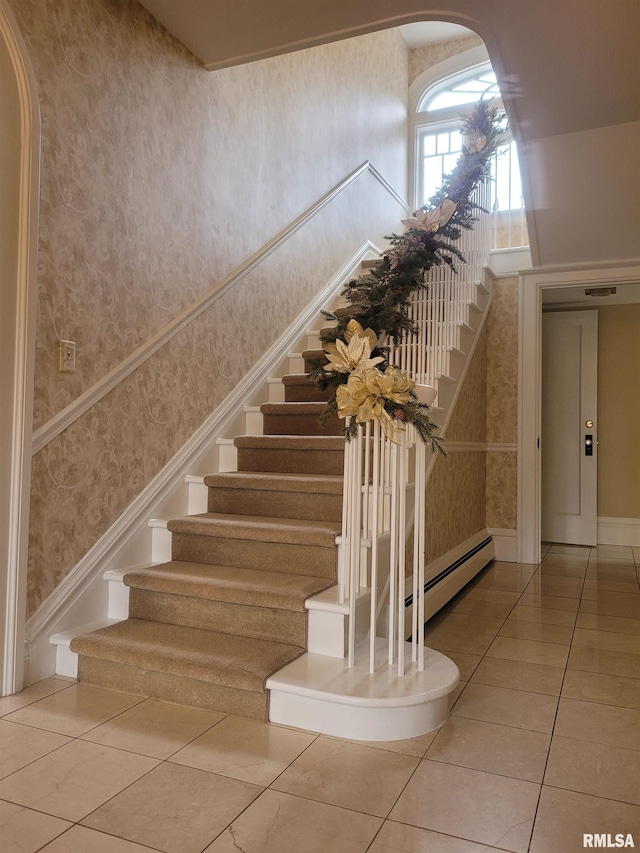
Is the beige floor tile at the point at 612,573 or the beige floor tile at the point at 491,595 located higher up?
the beige floor tile at the point at 491,595

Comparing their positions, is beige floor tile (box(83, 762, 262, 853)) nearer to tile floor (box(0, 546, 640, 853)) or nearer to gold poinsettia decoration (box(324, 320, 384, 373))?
tile floor (box(0, 546, 640, 853))

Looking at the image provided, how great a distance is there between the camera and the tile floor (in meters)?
1.46

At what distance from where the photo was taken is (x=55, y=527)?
96.0 inches

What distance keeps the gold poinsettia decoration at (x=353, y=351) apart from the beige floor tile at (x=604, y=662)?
5.15ft

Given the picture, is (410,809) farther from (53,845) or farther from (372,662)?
(53,845)

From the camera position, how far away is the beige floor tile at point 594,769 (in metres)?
1.67

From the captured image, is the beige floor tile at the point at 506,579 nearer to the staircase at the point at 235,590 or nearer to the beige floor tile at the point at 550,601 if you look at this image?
the beige floor tile at the point at 550,601

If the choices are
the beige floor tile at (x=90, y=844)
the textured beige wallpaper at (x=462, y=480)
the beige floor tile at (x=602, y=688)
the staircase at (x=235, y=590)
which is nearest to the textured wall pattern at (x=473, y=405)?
the textured beige wallpaper at (x=462, y=480)

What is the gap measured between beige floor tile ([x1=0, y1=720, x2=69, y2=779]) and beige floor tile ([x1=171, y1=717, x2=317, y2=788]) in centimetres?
38

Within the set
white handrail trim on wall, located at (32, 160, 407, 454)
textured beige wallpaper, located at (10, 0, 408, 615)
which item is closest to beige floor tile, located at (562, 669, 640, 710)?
textured beige wallpaper, located at (10, 0, 408, 615)

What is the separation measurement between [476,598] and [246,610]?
1859 mm

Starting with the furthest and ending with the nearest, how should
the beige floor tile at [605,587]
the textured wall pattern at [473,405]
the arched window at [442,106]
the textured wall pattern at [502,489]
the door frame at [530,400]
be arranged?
the arched window at [442,106] → the textured wall pattern at [502,489] → the door frame at [530,400] → the textured wall pattern at [473,405] → the beige floor tile at [605,587]

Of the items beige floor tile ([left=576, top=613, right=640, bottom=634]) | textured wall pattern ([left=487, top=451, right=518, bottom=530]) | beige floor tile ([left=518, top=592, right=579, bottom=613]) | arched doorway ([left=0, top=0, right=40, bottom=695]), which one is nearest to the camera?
arched doorway ([left=0, top=0, right=40, bottom=695])

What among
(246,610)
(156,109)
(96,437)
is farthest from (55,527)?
(156,109)
